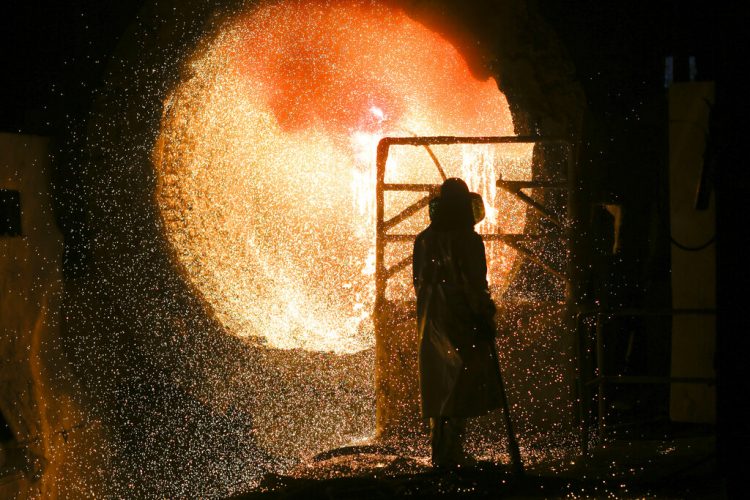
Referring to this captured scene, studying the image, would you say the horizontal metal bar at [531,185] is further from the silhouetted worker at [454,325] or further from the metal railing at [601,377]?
the silhouetted worker at [454,325]

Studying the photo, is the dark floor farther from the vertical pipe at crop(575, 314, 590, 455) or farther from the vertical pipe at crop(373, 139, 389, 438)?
the vertical pipe at crop(373, 139, 389, 438)

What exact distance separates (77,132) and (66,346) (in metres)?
2.17

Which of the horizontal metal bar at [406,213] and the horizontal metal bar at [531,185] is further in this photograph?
the horizontal metal bar at [406,213]

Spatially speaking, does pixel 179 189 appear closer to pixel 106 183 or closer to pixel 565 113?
pixel 106 183

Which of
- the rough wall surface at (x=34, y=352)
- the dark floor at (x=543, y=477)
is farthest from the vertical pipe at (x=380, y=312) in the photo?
the rough wall surface at (x=34, y=352)

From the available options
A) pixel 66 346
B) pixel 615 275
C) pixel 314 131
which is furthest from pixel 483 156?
pixel 66 346

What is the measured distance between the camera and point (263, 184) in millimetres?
12789

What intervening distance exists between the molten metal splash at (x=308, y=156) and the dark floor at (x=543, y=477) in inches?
157

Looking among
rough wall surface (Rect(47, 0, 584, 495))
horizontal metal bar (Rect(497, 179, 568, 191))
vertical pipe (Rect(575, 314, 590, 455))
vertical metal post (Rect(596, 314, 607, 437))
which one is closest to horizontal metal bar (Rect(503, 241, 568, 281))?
horizontal metal bar (Rect(497, 179, 568, 191))

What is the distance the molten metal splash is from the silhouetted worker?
4.19m

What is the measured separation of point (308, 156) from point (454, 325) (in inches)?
363

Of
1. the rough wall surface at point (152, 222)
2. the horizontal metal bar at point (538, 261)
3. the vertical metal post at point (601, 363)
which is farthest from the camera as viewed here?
the rough wall surface at point (152, 222)

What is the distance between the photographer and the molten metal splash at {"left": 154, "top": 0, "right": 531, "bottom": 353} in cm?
1002

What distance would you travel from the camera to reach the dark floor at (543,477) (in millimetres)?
4887
